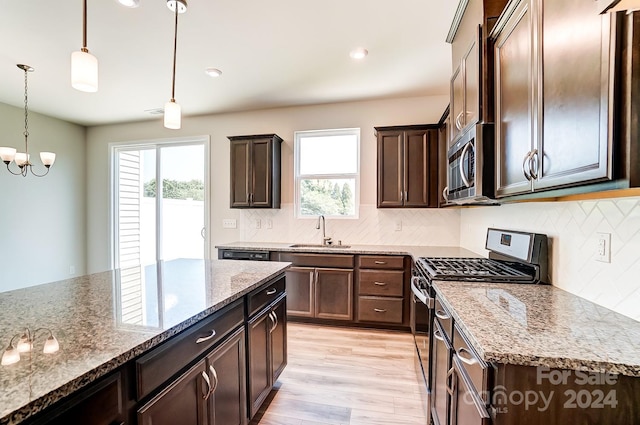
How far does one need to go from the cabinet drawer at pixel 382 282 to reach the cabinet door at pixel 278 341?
1292 millimetres

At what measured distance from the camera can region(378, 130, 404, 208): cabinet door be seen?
3377 millimetres

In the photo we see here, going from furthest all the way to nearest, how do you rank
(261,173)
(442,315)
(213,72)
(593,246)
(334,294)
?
(261,173), (334,294), (213,72), (442,315), (593,246)

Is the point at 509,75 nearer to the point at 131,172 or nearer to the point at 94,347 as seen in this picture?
the point at 94,347

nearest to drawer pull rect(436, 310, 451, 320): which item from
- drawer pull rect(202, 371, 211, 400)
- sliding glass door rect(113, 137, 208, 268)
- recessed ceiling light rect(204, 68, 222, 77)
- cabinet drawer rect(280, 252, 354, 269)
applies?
drawer pull rect(202, 371, 211, 400)

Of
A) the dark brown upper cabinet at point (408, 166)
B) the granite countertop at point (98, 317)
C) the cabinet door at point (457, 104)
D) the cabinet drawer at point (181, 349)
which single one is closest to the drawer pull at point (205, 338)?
the cabinet drawer at point (181, 349)

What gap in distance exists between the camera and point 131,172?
4773 millimetres

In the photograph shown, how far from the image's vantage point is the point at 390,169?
3412 millimetres

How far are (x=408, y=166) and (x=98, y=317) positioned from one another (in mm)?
3075

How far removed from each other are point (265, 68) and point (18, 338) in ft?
9.26

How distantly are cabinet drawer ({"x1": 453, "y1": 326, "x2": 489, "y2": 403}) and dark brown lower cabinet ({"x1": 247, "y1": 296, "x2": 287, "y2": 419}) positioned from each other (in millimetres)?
1069

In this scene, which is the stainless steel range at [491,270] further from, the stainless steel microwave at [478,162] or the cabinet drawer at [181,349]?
the cabinet drawer at [181,349]

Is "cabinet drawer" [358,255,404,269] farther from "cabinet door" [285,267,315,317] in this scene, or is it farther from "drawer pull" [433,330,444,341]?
"drawer pull" [433,330,444,341]

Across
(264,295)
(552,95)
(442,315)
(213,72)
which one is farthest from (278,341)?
(213,72)

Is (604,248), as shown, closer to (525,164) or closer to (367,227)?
(525,164)
